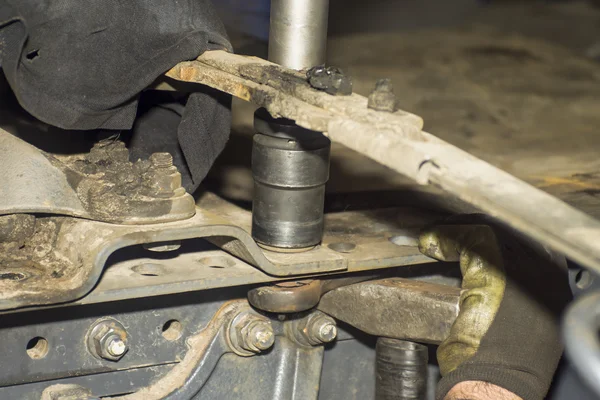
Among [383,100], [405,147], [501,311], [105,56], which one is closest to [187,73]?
[105,56]

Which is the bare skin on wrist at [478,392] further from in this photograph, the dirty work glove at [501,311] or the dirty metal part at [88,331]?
the dirty metal part at [88,331]

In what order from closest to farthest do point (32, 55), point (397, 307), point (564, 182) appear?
point (32, 55) < point (397, 307) < point (564, 182)

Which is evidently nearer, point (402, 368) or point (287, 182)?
point (287, 182)

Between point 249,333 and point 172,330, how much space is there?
0.12m

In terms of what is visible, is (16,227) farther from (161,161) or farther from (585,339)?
(585,339)

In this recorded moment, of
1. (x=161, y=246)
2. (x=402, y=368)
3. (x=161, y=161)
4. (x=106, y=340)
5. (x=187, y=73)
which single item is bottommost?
(x=402, y=368)

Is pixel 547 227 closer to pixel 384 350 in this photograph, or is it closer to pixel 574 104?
pixel 384 350

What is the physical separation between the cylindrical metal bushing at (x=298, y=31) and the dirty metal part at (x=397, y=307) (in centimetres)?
38

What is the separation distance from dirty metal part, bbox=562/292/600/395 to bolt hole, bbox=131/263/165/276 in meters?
0.71

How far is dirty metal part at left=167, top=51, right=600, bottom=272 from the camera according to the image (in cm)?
86

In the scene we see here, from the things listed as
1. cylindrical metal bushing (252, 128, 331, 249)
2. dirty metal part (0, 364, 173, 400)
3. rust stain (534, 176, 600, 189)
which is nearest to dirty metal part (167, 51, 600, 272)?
cylindrical metal bushing (252, 128, 331, 249)

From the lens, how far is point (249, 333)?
141 cm

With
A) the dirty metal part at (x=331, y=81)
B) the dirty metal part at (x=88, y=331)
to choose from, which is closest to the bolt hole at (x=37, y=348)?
the dirty metal part at (x=88, y=331)

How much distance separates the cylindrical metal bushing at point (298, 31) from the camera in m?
1.48
